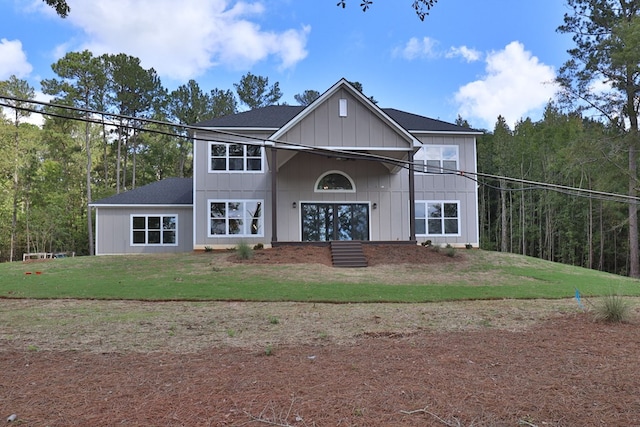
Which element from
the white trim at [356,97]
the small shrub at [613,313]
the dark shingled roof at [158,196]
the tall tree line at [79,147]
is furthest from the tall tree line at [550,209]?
the tall tree line at [79,147]

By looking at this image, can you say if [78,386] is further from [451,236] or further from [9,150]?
[9,150]

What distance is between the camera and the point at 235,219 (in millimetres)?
20312

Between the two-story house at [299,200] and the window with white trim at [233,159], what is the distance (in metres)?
0.05

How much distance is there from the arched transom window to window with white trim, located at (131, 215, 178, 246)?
7601mm

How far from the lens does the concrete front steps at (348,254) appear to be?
15764 millimetres

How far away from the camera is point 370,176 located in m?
20.6

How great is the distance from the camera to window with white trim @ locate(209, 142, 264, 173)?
66.9 feet

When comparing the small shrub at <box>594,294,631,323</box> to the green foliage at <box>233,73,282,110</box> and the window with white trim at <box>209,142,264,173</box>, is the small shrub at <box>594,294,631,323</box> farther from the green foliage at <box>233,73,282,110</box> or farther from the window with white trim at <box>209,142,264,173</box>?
the green foliage at <box>233,73,282,110</box>

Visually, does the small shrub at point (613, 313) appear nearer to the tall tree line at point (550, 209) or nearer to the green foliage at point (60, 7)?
the green foliage at point (60, 7)

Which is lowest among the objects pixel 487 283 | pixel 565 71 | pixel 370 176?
pixel 487 283

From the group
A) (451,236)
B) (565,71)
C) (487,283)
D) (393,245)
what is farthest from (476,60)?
(487,283)

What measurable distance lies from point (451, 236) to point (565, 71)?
38.1 feet

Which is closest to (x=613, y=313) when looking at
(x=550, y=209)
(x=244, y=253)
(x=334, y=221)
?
(x=244, y=253)

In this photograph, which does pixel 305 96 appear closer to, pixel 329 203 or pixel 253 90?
pixel 253 90
